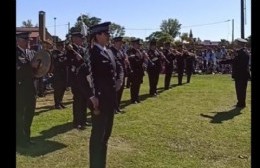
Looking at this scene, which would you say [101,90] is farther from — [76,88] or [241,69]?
[241,69]

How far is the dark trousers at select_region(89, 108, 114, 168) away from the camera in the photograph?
5621 millimetres

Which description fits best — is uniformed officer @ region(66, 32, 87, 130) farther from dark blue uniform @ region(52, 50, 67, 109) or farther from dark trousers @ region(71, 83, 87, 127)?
dark blue uniform @ region(52, 50, 67, 109)

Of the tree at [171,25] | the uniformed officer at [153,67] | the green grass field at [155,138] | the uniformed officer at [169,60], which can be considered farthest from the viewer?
the tree at [171,25]

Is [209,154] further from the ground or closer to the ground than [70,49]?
closer to the ground

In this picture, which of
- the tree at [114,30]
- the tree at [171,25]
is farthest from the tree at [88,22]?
the tree at [171,25]

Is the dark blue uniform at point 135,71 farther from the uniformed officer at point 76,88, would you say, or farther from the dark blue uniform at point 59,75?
the uniformed officer at point 76,88

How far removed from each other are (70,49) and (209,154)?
3823 mm

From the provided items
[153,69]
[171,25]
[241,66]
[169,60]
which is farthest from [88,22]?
[171,25]

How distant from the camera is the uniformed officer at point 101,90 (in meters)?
5.61

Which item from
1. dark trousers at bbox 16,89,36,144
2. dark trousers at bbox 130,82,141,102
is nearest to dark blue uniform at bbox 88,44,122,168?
dark trousers at bbox 16,89,36,144

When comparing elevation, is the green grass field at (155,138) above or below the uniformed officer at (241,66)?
below

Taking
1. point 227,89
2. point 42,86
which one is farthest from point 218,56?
point 42,86
